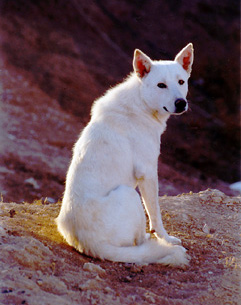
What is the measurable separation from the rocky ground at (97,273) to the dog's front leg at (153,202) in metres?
0.37

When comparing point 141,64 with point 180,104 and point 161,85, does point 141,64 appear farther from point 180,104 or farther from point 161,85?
point 180,104

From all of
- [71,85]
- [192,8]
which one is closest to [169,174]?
[71,85]

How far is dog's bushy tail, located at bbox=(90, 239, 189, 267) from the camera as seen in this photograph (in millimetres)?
4758

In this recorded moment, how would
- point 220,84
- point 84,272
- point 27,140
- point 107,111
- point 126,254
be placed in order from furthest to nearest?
point 220,84, point 27,140, point 107,111, point 126,254, point 84,272

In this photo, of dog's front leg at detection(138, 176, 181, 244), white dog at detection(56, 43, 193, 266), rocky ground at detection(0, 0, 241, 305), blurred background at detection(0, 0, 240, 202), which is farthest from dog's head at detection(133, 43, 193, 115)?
blurred background at detection(0, 0, 240, 202)

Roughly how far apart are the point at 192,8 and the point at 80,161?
1993 cm

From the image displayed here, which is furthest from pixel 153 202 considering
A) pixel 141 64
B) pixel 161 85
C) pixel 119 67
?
pixel 119 67

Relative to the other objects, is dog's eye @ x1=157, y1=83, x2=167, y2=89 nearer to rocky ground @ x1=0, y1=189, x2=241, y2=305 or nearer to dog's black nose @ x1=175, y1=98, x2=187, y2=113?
dog's black nose @ x1=175, y1=98, x2=187, y2=113

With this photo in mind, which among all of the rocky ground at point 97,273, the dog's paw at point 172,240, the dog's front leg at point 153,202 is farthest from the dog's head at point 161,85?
the rocky ground at point 97,273

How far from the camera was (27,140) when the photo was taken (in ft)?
56.5

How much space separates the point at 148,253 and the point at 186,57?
2.73 meters

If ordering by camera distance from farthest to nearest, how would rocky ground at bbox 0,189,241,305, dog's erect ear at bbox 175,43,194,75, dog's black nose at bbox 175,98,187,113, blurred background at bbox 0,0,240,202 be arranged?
blurred background at bbox 0,0,240,202
dog's erect ear at bbox 175,43,194,75
dog's black nose at bbox 175,98,187,113
rocky ground at bbox 0,189,241,305

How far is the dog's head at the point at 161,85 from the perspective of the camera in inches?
209

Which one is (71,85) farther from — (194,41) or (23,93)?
(194,41)
